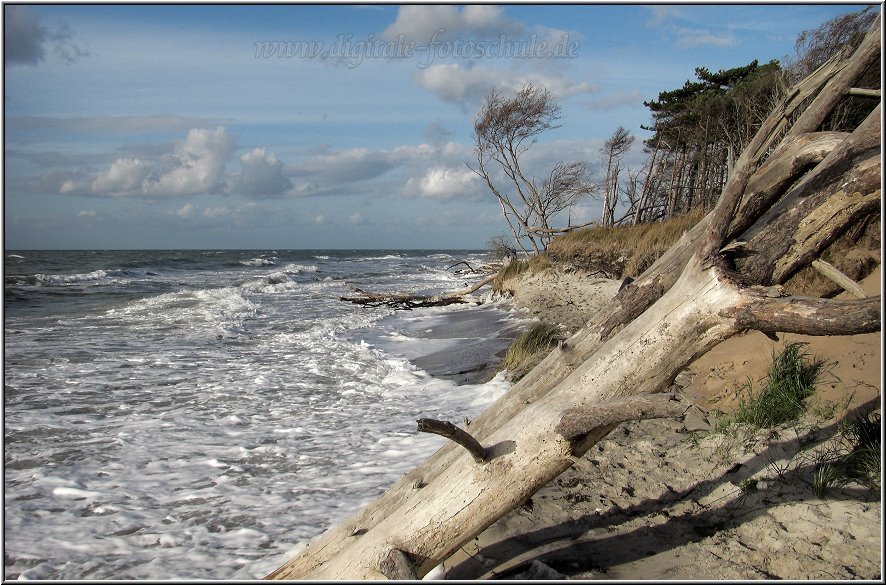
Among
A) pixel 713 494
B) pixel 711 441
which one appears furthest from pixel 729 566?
pixel 711 441

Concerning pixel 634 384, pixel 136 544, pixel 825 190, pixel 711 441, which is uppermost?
pixel 825 190

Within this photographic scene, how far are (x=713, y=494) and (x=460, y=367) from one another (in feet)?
17.1

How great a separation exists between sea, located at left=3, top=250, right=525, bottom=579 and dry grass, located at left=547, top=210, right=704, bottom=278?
3335 mm

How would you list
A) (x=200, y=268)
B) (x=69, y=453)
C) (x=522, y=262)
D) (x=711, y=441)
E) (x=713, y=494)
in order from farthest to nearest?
(x=200, y=268)
(x=522, y=262)
(x=69, y=453)
(x=711, y=441)
(x=713, y=494)

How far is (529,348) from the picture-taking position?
7.91m

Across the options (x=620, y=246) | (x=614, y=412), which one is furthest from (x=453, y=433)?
(x=620, y=246)

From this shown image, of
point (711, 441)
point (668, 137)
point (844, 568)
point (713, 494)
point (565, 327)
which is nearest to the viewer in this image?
point (844, 568)

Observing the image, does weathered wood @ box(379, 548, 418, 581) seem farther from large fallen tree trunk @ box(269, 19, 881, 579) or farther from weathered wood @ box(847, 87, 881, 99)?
weathered wood @ box(847, 87, 881, 99)

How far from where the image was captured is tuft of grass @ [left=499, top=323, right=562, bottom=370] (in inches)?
Result: 299

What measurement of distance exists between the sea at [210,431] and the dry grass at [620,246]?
10.9 feet

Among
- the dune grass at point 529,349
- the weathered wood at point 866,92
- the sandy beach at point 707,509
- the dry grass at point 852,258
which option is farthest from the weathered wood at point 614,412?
the dune grass at point 529,349

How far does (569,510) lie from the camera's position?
3.58m

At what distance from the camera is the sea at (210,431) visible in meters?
3.86

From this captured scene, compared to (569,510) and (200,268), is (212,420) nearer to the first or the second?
(569,510)
